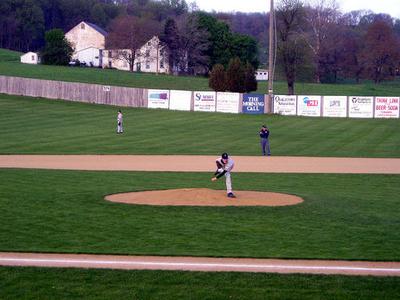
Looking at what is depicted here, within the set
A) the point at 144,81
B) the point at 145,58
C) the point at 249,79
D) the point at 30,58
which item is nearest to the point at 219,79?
the point at 249,79

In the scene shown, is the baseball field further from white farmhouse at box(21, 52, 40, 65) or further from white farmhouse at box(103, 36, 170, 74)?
white farmhouse at box(21, 52, 40, 65)

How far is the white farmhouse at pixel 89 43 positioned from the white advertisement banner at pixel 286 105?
60616 millimetres

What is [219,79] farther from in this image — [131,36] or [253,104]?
[131,36]

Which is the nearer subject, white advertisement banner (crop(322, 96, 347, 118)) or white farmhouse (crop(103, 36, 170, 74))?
white advertisement banner (crop(322, 96, 347, 118))

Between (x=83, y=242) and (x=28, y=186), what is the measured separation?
31.4 feet

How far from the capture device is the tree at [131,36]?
10075cm

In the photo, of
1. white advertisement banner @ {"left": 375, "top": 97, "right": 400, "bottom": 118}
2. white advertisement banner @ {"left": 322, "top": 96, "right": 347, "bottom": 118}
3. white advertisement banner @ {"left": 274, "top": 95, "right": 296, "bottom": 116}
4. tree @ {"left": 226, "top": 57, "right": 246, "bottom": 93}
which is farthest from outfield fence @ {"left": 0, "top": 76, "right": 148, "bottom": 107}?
white advertisement banner @ {"left": 375, "top": 97, "right": 400, "bottom": 118}

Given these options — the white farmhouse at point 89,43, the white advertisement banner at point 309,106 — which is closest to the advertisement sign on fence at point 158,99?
the white advertisement banner at point 309,106

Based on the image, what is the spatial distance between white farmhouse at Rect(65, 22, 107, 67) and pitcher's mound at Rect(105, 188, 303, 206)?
94953 millimetres

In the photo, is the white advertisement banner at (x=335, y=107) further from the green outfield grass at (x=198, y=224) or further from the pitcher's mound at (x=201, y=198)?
the pitcher's mound at (x=201, y=198)

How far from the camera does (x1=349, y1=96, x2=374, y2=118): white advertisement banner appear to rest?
57844 millimetres

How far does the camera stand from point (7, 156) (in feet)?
120

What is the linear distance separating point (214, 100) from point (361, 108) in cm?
1268

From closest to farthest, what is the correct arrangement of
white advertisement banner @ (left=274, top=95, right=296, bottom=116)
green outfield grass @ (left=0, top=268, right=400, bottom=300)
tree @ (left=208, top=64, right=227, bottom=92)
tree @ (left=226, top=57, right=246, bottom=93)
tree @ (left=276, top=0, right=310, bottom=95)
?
green outfield grass @ (left=0, top=268, right=400, bottom=300) < white advertisement banner @ (left=274, top=95, right=296, bottom=116) < tree @ (left=226, top=57, right=246, bottom=93) < tree @ (left=208, top=64, right=227, bottom=92) < tree @ (left=276, top=0, right=310, bottom=95)
